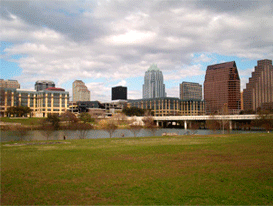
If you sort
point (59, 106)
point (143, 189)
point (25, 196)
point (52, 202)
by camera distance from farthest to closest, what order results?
point (59, 106) < point (143, 189) < point (25, 196) < point (52, 202)

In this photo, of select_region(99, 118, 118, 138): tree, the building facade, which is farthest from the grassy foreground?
the building facade

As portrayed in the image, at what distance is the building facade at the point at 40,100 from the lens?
155 m

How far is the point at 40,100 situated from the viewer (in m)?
161

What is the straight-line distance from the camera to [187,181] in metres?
13.1

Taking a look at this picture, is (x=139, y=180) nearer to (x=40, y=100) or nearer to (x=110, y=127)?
(x=110, y=127)

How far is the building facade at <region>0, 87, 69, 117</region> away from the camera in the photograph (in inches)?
6097

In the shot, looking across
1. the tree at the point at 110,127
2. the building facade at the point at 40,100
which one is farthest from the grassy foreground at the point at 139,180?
the building facade at the point at 40,100

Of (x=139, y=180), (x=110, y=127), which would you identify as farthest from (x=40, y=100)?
(x=139, y=180)

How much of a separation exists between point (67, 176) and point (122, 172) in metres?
3.18

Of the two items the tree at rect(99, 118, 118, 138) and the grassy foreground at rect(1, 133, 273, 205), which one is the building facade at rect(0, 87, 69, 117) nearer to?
the tree at rect(99, 118, 118, 138)

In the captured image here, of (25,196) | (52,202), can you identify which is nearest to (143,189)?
(52,202)

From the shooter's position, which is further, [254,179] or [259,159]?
[259,159]

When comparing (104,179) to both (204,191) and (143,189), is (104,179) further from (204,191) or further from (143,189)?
(204,191)

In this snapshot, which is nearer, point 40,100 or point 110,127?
point 110,127
